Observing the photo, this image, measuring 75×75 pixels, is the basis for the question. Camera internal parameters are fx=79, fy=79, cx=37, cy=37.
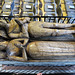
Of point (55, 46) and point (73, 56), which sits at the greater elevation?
point (55, 46)

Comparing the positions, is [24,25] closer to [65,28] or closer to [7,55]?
[7,55]

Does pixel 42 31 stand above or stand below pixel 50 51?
above

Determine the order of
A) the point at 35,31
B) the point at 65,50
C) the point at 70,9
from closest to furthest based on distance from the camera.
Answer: the point at 65,50 < the point at 35,31 < the point at 70,9

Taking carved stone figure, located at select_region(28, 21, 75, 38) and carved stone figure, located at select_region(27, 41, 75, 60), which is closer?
carved stone figure, located at select_region(27, 41, 75, 60)

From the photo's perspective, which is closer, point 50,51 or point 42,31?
point 50,51

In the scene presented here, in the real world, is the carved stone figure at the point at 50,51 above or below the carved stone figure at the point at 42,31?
below

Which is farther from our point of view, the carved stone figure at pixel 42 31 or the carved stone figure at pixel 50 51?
the carved stone figure at pixel 42 31

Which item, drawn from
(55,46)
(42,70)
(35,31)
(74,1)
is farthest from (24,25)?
(74,1)

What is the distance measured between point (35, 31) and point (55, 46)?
73cm

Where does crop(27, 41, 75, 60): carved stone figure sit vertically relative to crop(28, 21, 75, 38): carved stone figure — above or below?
below

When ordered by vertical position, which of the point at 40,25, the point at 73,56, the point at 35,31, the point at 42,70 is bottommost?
the point at 42,70

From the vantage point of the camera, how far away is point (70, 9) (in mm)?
6023

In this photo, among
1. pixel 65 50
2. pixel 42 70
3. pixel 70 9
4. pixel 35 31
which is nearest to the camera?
pixel 65 50

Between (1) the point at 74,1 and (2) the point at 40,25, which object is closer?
(2) the point at 40,25
